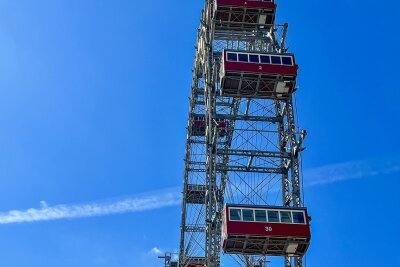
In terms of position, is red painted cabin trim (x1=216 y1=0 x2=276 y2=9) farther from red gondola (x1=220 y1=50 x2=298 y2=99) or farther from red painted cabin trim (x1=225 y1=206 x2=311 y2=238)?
red painted cabin trim (x1=225 y1=206 x2=311 y2=238)

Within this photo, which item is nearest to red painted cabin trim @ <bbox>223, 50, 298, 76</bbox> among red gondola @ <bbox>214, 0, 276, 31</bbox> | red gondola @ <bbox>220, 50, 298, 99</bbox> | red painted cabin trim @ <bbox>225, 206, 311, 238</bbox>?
red gondola @ <bbox>220, 50, 298, 99</bbox>

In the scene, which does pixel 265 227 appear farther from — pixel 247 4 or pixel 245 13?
pixel 247 4

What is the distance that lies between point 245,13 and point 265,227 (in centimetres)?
2175

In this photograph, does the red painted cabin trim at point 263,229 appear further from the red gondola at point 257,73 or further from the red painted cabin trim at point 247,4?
the red painted cabin trim at point 247,4

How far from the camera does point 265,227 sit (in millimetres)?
41562

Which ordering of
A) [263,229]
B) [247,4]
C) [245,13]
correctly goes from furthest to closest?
[245,13], [247,4], [263,229]

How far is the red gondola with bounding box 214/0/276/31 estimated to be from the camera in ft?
179

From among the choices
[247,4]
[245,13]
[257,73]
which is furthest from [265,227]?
[247,4]

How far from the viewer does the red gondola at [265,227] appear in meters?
41.4

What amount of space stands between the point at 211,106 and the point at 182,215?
21.5 m

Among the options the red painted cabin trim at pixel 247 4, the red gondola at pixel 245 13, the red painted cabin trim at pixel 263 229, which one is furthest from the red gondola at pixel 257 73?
the red painted cabin trim at pixel 263 229

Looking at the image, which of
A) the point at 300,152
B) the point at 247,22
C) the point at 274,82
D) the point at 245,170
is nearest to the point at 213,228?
the point at 245,170

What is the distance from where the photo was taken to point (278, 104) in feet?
181

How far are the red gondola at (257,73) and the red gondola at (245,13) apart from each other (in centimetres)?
746
